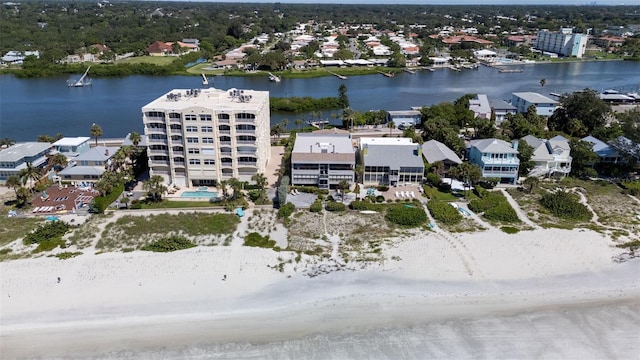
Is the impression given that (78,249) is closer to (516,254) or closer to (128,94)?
→ (516,254)

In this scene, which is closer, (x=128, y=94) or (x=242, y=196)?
(x=242, y=196)

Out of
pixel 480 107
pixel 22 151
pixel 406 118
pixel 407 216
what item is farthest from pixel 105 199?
pixel 480 107

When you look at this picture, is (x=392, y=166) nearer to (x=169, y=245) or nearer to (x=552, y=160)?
(x=552, y=160)

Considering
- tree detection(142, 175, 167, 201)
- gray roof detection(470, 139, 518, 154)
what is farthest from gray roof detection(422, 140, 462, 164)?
tree detection(142, 175, 167, 201)

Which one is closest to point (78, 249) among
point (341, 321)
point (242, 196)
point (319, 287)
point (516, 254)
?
point (242, 196)

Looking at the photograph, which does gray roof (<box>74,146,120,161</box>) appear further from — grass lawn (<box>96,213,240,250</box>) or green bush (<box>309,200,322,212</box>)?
green bush (<box>309,200,322,212</box>)

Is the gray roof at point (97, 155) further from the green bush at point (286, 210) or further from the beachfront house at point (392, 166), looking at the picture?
the beachfront house at point (392, 166)
